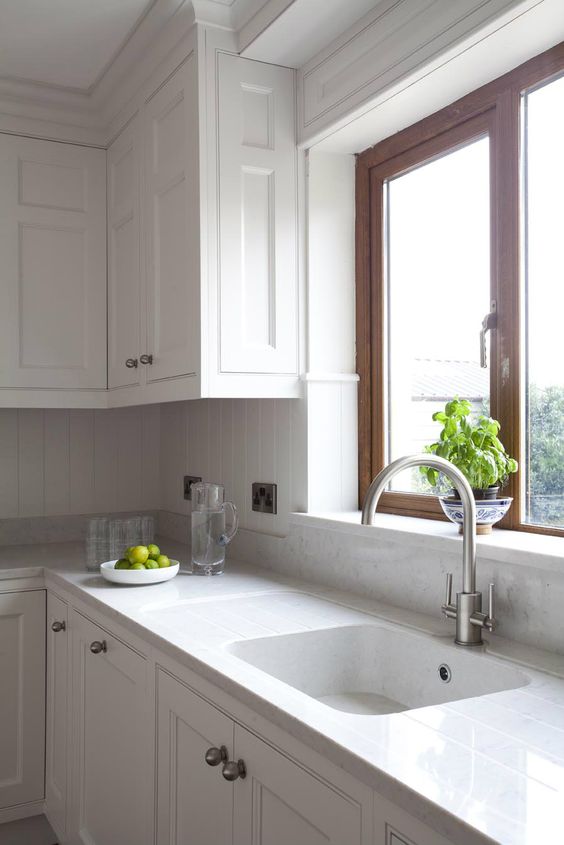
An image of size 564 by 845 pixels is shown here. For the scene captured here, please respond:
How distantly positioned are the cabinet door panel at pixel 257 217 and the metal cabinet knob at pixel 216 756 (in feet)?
3.30

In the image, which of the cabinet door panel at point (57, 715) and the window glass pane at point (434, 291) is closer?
the window glass pane at point (434, 291)

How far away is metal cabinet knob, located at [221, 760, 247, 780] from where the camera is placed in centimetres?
124

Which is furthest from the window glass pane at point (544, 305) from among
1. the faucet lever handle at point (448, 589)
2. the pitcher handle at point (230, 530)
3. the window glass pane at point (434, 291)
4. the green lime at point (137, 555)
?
the green lime at point (137, 555)

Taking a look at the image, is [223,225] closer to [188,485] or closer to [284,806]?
[188,485]

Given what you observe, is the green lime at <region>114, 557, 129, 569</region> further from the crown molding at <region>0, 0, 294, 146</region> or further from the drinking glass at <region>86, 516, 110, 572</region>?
the crown molding at <region>0, 0, 294, 146</region>

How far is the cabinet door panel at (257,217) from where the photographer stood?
204cm

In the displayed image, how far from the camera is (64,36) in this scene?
2.17m

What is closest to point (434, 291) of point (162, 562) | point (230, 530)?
point (230, 530)

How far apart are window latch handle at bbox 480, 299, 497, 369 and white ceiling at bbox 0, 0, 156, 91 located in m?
1.16

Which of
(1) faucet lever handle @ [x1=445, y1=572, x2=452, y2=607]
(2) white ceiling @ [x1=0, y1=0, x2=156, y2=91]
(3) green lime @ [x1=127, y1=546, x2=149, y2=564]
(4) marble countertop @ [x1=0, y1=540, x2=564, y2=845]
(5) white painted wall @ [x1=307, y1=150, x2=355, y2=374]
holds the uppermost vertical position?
(2) white ceiling @ [x1=0, y1=0, x2=156, y2=91]

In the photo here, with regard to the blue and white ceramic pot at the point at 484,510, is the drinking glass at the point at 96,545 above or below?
below

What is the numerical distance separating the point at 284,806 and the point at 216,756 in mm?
184

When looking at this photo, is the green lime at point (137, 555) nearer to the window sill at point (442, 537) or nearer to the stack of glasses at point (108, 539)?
the stack of glasses at point (108, 539)

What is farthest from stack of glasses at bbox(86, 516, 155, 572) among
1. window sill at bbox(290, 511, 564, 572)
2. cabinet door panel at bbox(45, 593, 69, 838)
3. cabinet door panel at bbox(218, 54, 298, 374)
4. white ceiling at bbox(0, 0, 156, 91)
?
white ceiling at bbox(0, 0, 156, 91)
